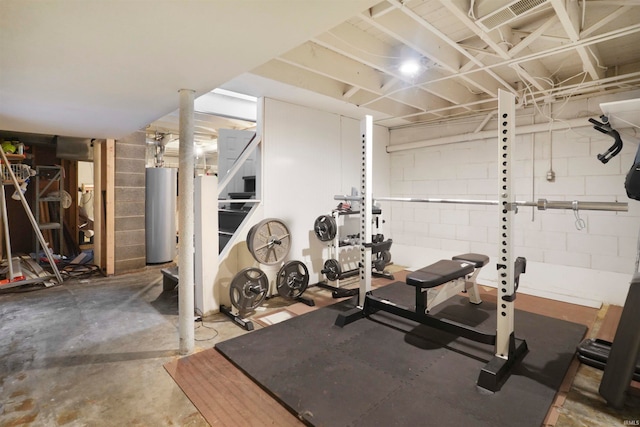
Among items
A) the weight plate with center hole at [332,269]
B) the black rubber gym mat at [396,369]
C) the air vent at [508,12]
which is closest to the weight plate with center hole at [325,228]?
the weight plate with center hole at [332,269]

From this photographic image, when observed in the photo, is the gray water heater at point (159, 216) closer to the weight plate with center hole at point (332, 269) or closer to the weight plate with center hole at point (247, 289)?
the weight plate with center hole at point (247, 289)

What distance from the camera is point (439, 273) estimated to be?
278 centimetres

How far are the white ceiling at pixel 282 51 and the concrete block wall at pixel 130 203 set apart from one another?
598mm

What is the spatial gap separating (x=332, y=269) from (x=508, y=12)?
304cm

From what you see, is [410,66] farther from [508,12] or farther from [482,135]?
[482,135]

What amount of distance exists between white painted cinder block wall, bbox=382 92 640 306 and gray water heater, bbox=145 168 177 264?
13.7 ft

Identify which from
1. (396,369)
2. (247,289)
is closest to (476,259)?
(396,369)

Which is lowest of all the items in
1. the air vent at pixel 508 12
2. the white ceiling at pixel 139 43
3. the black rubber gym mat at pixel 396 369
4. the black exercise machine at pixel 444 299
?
the black rubber gym mat at pixel 396 369

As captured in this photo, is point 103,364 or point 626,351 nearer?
point 626,351

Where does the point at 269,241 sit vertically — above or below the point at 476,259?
above

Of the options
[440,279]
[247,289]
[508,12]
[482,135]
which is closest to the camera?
[508,12]

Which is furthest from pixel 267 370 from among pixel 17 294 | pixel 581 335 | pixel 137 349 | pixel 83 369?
pixel 17 294

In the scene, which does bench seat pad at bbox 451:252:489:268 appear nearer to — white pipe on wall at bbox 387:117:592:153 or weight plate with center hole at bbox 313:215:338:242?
weight plate with center hole at bbox 313:215:338:242

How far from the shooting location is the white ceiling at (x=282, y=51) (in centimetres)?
150
